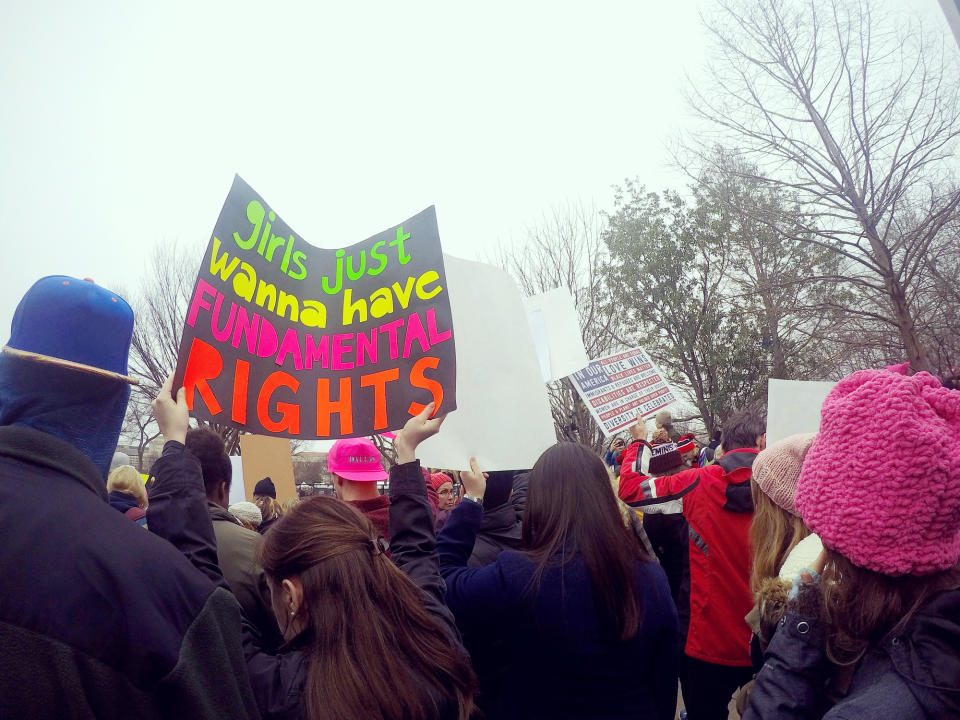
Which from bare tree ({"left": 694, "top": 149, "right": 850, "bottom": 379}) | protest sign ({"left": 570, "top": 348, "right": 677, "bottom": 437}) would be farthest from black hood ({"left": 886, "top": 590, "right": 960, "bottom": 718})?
bare tree ({"left": 694, "top": 149, "right": 850, "bottom": 379})

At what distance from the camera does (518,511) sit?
341 centimetres

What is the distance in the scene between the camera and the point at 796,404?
501 cm

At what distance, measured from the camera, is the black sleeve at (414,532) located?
7.11ft

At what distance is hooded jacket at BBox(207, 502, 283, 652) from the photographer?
266 cm

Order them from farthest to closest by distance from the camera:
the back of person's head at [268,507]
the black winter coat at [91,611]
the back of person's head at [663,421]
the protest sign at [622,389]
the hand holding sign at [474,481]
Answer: the back of person's head at [663,421]
the back of person's head at [268,507]
the protest sign at [622,389]
the hand holding sign at [474,481]
the black winter coat at [91,611]

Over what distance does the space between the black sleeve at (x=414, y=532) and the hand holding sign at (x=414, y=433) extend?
111 mm

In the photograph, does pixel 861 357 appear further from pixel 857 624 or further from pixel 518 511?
pixel 857 624

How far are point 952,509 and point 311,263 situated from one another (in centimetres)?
249

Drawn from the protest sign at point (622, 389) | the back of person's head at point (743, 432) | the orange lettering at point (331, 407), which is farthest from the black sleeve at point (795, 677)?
the protest sign at point (622, 389)

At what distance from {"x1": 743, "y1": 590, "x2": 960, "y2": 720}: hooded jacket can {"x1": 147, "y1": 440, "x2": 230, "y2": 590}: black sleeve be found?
4.48ft

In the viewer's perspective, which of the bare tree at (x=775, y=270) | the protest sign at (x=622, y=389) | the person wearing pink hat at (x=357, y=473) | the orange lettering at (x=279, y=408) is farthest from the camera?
the bare tree at (x=775, y=270)

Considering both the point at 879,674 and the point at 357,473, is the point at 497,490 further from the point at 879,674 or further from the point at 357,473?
the point at 879,674

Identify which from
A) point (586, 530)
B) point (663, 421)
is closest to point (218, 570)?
point (586, 530)

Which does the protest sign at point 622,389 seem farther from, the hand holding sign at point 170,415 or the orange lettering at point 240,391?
the hand holding sign at point 170,415
